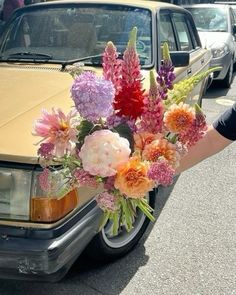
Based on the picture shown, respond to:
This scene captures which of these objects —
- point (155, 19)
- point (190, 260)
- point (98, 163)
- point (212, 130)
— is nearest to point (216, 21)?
point (155, 19)

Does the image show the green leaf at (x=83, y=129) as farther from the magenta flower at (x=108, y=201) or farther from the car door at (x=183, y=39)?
the car door at (x=183, y=39)

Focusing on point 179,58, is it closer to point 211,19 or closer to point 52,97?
point 52,97

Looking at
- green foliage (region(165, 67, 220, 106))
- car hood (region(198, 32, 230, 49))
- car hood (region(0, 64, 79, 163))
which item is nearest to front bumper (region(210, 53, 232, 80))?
car hood (region(198, 32, 230, 49))

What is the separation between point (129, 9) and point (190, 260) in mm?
2193

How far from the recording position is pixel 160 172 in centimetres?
142

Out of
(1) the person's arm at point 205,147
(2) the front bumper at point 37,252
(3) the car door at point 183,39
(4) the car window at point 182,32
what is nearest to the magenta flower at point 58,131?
(1) the person's arm at point 205,147

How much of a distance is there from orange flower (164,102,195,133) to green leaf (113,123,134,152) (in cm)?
13

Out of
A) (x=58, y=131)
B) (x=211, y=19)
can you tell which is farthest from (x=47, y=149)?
(x=211, y=19)

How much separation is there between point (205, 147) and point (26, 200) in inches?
38.5

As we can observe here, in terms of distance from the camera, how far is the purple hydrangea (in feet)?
4.66

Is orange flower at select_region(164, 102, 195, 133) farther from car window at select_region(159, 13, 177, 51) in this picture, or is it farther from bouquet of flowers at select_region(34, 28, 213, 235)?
car window at select_region(159, 13, 177, 51)

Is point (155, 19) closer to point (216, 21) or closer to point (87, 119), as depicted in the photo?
point (87, 119)

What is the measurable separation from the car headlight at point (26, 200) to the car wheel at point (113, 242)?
64 centimetres

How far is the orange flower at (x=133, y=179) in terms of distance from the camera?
141 centimetres
